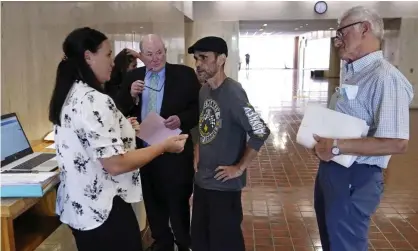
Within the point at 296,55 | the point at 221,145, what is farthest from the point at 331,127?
the point at 296,55

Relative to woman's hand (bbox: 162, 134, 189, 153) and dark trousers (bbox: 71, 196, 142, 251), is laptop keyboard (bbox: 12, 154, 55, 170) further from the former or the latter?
woman's hand (bbox: 162, 134, 189, 153)

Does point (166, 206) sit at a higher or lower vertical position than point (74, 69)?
lower

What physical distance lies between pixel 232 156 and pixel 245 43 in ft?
100

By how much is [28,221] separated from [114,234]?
630mm

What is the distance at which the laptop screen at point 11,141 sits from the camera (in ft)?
5.88

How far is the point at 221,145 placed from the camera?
201 cm

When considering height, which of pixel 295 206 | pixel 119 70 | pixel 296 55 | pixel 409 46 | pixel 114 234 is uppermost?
pixel 296 55

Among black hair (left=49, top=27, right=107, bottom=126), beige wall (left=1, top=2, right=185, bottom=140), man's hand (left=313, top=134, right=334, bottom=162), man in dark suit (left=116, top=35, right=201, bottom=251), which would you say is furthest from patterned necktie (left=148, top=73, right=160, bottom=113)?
man's hand (left=313, top=134, right=334, bottom=162)

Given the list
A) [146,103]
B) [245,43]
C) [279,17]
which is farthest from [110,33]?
[245,43]

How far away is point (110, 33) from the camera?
3488mm

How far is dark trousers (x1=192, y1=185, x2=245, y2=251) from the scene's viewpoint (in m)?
2.04

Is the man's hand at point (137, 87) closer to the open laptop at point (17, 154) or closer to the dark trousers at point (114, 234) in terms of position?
the open laptop at point (17, 154)

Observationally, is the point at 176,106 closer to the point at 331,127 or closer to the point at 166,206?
the point at 166,206

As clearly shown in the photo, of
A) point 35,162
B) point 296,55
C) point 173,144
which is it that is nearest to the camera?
point 173,144
